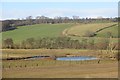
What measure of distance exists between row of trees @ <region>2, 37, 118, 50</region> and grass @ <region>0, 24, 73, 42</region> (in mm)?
2564

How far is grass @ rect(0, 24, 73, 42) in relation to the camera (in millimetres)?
74125

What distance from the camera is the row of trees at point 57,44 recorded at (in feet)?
229

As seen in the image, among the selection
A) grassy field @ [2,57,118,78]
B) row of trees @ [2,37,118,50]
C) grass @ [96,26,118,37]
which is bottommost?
grassy field @ [2,57,118,78]

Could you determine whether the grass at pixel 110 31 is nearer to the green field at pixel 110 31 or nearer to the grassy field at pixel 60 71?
the green field at pixel 110 31

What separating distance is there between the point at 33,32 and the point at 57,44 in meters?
10.1

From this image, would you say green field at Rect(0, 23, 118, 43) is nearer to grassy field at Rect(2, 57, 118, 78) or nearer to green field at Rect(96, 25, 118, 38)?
green field at Rect(96, 25, 118, 38)

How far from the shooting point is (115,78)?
28234 mm

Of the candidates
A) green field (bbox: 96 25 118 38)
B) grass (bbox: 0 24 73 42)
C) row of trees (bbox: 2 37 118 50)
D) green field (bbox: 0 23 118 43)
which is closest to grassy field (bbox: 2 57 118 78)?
row of trees (bbox: 2 37 118 50)

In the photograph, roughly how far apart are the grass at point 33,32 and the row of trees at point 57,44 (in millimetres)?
2564

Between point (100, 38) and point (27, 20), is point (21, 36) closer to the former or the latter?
point (100, 38)

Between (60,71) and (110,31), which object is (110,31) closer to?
(110,31)

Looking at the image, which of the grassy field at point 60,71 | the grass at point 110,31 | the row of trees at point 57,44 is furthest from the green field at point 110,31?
the grassy field at point 60,71

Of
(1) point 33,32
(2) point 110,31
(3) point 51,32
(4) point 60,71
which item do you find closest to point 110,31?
(2) point 110,31

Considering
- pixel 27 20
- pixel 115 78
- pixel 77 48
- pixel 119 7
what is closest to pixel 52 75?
pixel 115 78
